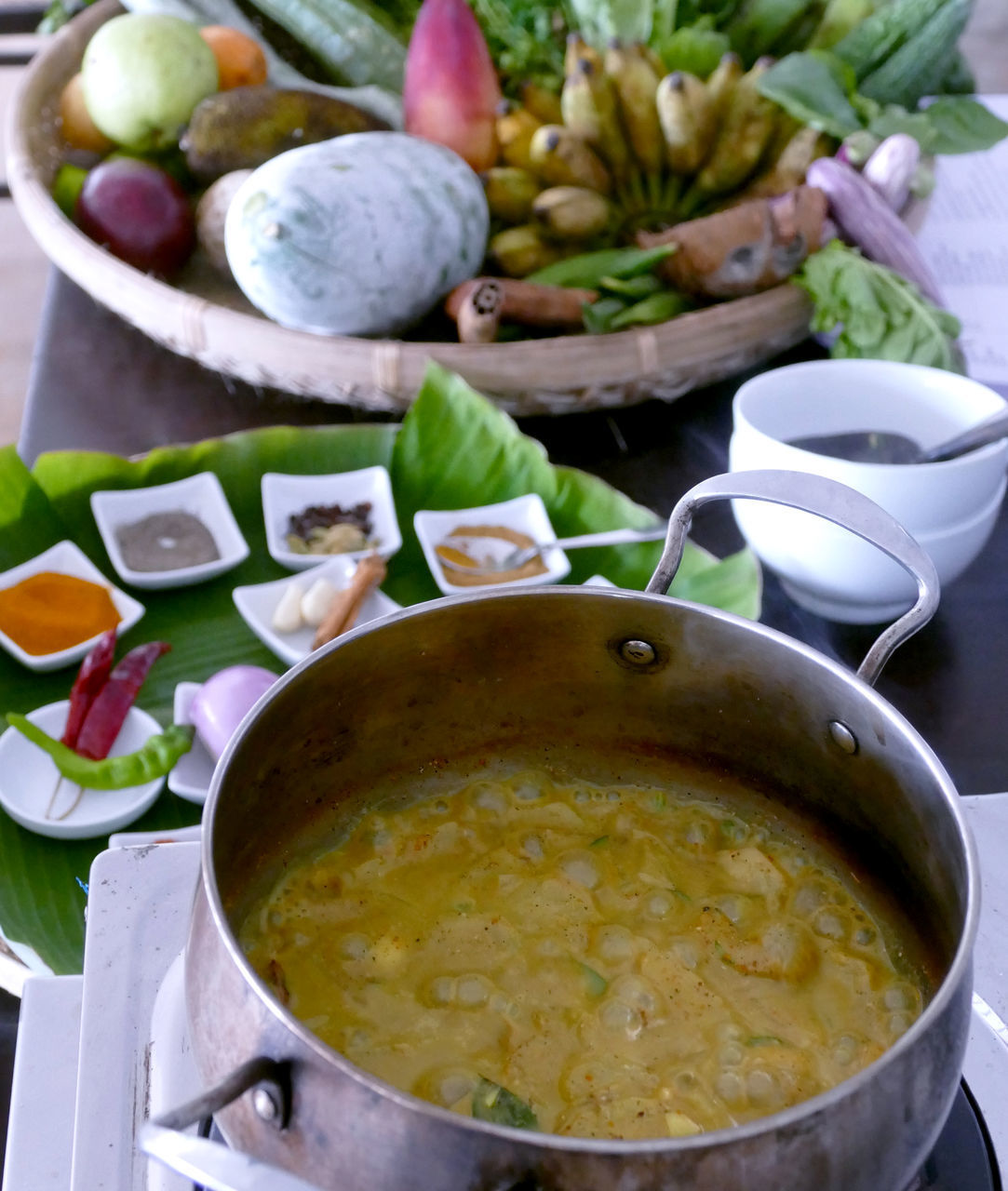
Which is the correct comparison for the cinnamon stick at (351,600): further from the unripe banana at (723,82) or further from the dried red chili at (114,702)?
the unripe banana at (723,82)

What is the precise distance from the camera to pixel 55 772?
3.25 ft

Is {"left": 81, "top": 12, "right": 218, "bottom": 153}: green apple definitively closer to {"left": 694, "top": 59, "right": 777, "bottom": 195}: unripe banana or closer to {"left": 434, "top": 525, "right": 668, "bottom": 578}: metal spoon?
{"left": 694, "top": 59, "right": 777, "bottom": 195}: unripe banana

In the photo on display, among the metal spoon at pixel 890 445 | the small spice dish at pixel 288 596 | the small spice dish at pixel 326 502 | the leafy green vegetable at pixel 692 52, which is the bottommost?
the small spice dish at pixel 288 596

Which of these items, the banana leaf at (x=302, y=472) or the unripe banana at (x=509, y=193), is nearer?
the banana leaf at (x=302, y=472)

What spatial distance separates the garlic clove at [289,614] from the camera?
44.7 inches

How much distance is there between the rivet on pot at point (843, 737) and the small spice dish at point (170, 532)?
0.74 m

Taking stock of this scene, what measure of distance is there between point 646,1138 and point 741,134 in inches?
53.9

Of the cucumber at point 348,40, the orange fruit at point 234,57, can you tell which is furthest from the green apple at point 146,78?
the cucumber at point 348,40

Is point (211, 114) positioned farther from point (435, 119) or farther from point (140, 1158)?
point (140, 1158)

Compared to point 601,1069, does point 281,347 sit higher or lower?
lower

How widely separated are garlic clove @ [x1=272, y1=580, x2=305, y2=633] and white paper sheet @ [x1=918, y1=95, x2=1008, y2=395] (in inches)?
32.4

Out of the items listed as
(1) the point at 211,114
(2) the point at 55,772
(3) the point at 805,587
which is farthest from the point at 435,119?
(2) the point at 55,772

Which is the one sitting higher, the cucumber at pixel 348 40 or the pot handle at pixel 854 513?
the pot handle at pixel 854 513

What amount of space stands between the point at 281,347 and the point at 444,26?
2.09ft
